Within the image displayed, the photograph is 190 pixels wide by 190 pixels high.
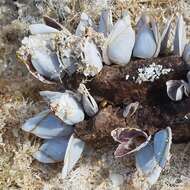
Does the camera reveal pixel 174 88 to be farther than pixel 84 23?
No

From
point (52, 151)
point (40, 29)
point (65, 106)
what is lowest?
point (52, 151)

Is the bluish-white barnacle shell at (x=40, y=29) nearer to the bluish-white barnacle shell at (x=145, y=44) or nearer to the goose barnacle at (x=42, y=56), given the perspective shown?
the goose barnacle at (x=42, y=56)

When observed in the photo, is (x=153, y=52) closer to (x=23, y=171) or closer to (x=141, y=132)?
(x=141, y=132)

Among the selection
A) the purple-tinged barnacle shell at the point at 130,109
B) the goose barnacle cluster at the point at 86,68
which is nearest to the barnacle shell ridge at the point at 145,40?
the goose barnacle cluster at the point at 86,68

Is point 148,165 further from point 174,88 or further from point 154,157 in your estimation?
point 174,88

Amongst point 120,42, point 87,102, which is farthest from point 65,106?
point 120,42

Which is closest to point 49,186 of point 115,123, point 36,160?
point 36,160
